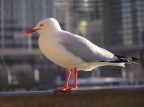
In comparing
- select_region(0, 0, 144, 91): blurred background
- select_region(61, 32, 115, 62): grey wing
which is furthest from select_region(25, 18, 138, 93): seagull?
select_region(0, 0, 144, 91): blurred background

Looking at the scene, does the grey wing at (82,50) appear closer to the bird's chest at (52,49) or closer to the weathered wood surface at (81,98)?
the bird's chest at (52,49)

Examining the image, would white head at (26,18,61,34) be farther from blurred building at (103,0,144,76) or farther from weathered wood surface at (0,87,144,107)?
blurred building at (103,0,144,76)

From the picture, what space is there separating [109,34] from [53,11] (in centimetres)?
906

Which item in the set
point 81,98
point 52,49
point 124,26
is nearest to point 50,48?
point 52,49

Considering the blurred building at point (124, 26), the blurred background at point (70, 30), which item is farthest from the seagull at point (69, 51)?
the blurred building at point (124, 26)

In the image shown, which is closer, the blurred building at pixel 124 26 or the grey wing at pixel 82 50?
the grey wing at pixel 82 50

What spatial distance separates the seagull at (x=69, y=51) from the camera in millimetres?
2762

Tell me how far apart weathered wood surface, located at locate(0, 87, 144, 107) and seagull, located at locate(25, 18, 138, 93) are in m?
0.07

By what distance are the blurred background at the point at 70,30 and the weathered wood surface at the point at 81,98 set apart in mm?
35752

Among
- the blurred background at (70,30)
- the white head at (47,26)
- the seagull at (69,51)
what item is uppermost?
the white head at (47,26)

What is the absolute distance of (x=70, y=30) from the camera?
56.7 meters

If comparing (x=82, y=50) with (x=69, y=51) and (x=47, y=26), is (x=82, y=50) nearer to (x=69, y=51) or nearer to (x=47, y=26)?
(x=69, y=51)

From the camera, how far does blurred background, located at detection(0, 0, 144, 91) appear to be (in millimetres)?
44438

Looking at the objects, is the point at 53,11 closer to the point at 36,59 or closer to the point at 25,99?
the point at 36,59
